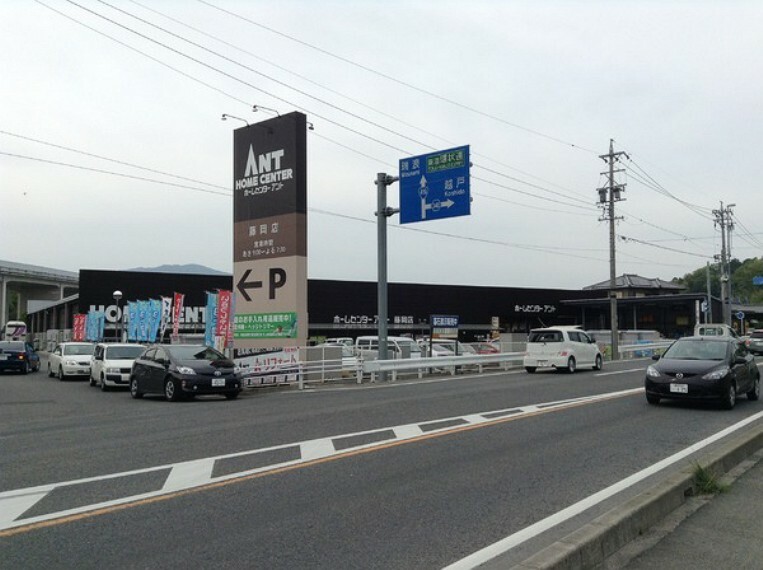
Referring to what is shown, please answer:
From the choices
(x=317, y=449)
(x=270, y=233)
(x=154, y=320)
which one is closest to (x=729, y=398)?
(x=317, y=449)

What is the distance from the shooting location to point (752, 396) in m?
15.0

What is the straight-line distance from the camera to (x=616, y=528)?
16.4ft

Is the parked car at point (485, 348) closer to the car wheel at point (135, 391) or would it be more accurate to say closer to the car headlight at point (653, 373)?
the car headlight at point (653, 373)

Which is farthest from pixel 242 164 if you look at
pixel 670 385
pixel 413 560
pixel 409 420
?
pixel 413 560

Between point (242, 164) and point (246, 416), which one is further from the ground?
point (242, 164)

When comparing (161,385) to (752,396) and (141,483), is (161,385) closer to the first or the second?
(141,483)

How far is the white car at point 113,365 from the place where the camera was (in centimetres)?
2027

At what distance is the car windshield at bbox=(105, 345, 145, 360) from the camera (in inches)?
826

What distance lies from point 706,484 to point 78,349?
2531cm

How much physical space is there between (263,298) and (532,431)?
49.5 feet

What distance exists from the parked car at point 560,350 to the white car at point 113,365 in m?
14.3

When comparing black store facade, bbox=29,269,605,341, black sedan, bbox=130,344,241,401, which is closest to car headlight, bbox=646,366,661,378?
black sedan, bbox=130,344,241,401

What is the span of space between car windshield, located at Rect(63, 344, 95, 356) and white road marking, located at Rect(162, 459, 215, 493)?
20350mm

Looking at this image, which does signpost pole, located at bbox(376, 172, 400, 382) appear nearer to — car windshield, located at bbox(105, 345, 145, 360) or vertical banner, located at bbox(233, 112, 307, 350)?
vertical banner, located at bbox(233, 112, 307, 350)
